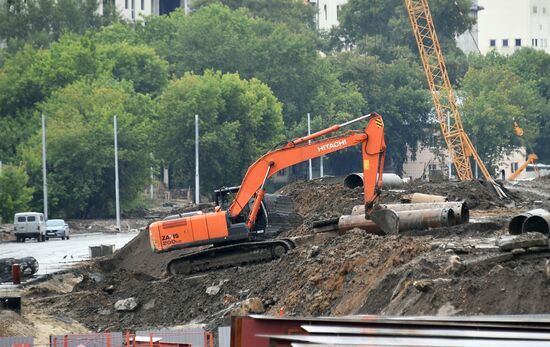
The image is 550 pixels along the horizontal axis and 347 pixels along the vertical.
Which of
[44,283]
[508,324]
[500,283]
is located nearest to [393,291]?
[500,283]

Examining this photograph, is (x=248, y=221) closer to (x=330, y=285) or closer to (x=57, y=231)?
(x=330, y=285)

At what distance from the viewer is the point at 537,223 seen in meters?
38.4

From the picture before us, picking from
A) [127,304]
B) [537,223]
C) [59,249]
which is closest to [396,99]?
[59,249]

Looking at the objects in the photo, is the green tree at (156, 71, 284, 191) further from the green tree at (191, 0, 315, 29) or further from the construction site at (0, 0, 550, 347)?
the green tree at (191, 0, 315, 29)

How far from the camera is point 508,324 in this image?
663 inches

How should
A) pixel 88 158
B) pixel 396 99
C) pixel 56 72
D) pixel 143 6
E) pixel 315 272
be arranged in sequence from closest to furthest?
1. pixel 315 272
2. pixel 88 158
3. pixel 56 72
4. pixel 396 99
5. pixel 143 6

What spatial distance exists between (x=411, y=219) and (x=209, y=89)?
241 feet

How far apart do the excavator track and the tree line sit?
50.9 meters

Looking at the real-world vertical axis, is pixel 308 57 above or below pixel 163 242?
above

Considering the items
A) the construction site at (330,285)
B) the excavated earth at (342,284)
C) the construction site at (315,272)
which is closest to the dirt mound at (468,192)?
the construction site at (315,272)

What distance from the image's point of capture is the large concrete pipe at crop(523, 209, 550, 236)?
38.2m

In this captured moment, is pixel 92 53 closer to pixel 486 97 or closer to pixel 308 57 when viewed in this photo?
pixel 308 57

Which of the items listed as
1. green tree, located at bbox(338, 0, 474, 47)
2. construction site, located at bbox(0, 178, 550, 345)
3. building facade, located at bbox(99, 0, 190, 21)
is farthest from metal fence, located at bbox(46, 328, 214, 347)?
building facade, located at bbox(99, 0, 190, 21)

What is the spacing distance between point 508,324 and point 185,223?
2856cm
